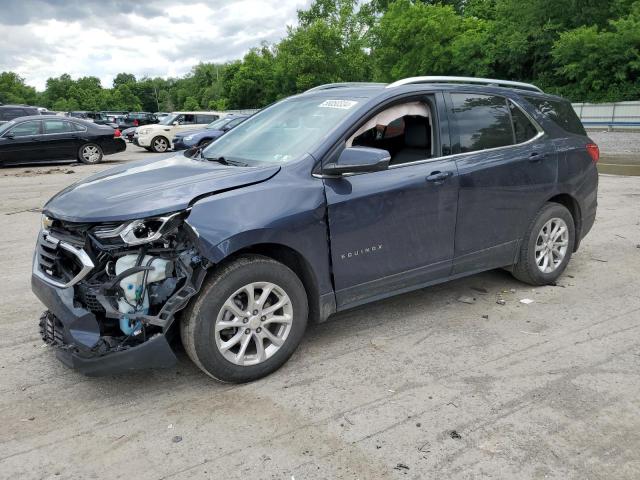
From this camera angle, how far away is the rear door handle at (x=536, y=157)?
4.79m

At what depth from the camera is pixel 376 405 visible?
10.5 ft

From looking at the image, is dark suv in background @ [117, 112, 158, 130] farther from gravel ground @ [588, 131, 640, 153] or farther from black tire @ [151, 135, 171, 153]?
gravel ground @ [588, 131, 640, 153]

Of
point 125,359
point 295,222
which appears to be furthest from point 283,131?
point 125,359

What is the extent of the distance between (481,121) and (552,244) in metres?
1.45

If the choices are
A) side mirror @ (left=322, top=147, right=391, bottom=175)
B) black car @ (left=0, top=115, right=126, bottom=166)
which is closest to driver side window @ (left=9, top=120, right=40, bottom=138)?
black car @ (left=0, top=115, right=126, bottom=166)

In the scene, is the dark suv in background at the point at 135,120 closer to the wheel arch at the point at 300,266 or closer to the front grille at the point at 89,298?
the wheel arch at the point at 300,266

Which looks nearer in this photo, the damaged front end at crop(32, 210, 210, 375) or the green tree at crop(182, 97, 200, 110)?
the damaged front end at crop(32, 210, 210, 375)

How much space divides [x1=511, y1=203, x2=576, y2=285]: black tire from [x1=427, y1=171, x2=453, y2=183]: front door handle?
1.23 metres

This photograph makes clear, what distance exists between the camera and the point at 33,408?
3180mm

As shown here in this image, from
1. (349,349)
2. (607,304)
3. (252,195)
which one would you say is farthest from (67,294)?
(607,304)

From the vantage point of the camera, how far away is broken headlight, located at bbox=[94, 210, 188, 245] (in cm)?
A: 306

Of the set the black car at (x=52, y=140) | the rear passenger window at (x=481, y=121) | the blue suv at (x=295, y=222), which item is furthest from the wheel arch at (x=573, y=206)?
the black car at (x=52, y=140)

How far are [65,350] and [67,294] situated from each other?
1.05 feet

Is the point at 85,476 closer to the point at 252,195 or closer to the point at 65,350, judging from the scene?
the point at 65,350
